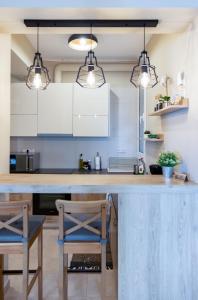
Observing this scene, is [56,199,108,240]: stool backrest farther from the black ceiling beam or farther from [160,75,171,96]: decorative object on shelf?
[160,75,171,96]: decorative object on shelf

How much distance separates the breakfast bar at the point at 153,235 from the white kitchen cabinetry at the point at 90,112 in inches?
90.6

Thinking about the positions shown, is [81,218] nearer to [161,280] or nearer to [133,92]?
[161,280]

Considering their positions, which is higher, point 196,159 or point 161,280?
point 196,159

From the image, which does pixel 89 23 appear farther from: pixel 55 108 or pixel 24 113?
pixel 24 113

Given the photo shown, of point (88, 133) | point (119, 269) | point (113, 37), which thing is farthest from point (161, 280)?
point (113, 37)

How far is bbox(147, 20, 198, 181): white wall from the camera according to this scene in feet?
6.49

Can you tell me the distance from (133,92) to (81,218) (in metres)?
2.91

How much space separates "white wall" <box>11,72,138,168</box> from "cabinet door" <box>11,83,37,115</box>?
1.86 feet

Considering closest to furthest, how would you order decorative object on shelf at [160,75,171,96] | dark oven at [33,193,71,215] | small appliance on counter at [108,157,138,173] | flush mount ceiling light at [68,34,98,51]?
decorative object on shelf at [160,75,171,96]
flush mount ceiling light at [68,34,98,51]
dark oven at [33,193,71,215]
small appliance on counter at [108,157,138,173]

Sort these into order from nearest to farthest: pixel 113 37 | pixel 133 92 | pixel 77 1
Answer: pixel 77 1, pixel 113 37, pixel 133 92

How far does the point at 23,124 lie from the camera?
414 cm

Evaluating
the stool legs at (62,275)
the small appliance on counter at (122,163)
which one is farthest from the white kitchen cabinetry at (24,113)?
the stool legs at (62,275)

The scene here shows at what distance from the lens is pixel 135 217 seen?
191 cm

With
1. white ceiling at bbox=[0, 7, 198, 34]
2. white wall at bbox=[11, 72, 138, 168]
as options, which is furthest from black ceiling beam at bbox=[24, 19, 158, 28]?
white wall at bbox=[11, 72, 138, 168]
